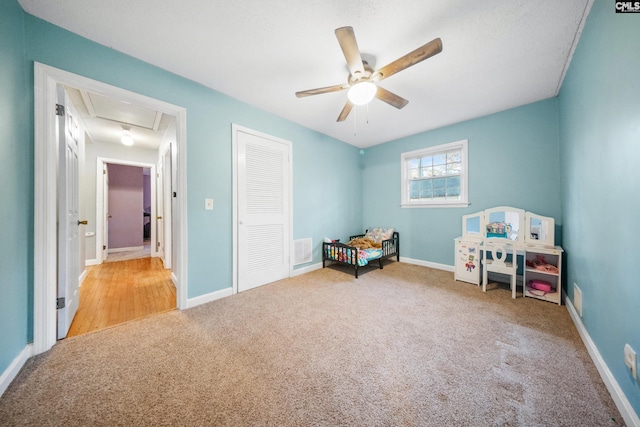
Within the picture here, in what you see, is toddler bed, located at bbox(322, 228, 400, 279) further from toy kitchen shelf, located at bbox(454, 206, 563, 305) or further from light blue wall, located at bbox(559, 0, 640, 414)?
light blue wall, located at bbox(559, 0, 640, 414)

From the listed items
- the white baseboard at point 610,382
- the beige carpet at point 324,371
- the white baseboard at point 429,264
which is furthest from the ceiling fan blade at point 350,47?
the white baseboard at point 429,264

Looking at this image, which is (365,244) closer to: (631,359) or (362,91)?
(362,91)

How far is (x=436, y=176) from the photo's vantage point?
12.0 feet

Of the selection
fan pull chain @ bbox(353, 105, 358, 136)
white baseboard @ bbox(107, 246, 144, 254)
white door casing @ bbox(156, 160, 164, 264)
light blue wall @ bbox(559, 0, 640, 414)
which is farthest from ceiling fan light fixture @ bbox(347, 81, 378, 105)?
white baseboard @ bbox(107, 246, 144, 254)

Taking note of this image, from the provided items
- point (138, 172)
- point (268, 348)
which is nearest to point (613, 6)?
point (268, 348)

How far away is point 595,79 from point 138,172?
768cm

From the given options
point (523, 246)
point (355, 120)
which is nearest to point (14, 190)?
point (355, 120)

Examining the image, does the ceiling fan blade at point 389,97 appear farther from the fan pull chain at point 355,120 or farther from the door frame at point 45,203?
the door frame at point 45,203

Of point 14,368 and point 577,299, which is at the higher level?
point 577,299

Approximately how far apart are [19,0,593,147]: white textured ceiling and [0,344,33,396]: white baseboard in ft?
7.69

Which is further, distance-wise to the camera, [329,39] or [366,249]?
[366,249]

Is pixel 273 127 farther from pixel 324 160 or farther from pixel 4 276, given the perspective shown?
pixel 4 276

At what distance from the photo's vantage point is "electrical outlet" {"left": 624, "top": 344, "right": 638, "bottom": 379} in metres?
0.96

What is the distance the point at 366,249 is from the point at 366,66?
8.17 feet
